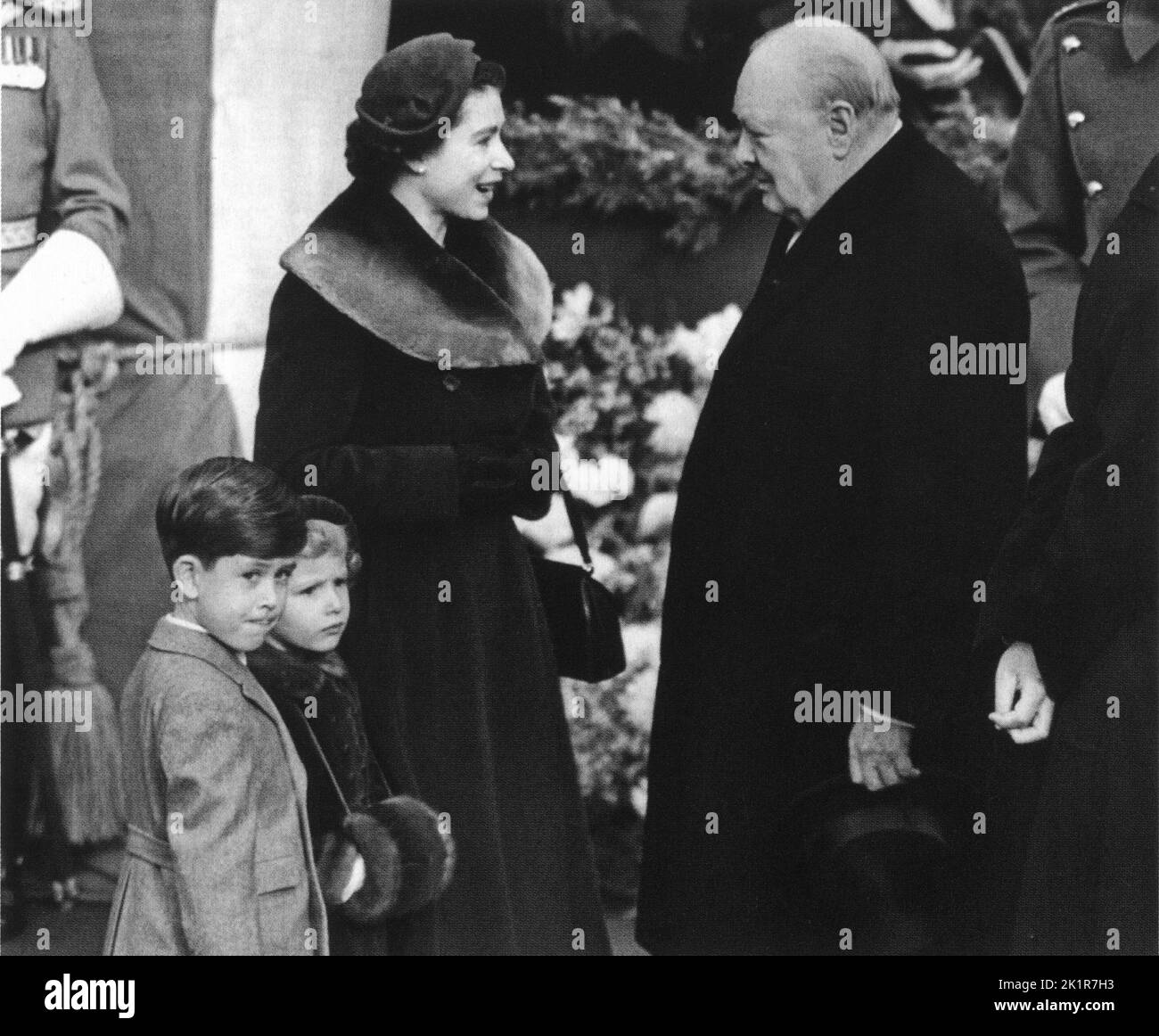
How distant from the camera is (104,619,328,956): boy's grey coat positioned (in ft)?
17.5

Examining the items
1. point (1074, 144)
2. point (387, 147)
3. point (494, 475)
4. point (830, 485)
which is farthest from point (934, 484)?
point (387, 147)

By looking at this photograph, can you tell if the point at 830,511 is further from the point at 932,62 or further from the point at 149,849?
the point at 149,849

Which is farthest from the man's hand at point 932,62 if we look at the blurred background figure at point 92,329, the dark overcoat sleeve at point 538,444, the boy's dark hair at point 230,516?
the boy's dark hair at point 230,516

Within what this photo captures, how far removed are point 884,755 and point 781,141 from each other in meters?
1.82

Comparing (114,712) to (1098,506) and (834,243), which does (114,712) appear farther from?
(1098,506)

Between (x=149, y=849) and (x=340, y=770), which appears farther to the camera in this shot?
(x=340, y=770)

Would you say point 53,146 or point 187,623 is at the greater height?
point 53,146

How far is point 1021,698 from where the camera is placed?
5887 mm

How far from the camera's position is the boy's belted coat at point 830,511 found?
18.9 feet

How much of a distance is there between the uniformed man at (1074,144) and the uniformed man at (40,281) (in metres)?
2.74

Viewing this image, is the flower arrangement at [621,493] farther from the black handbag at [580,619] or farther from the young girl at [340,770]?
the young girl at [340,770]

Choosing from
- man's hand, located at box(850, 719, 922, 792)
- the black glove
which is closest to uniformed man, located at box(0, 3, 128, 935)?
the black glove
